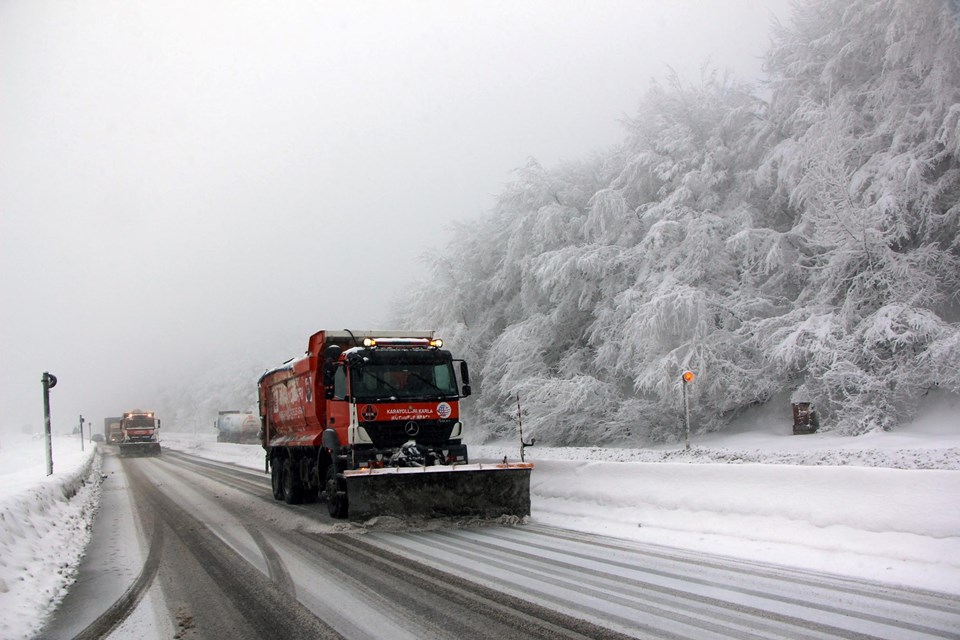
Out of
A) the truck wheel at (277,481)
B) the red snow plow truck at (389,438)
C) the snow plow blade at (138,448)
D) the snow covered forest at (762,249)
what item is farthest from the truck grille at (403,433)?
the snow plow blade at (138,448)

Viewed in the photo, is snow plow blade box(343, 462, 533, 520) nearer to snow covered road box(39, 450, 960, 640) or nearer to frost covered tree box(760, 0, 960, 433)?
snow covered road box(39, 450, 960, 640)

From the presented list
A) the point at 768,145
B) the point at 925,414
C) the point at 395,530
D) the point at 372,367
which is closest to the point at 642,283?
the point at 768,145

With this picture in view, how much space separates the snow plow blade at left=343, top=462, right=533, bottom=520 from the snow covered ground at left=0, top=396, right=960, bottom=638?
1.14 metres

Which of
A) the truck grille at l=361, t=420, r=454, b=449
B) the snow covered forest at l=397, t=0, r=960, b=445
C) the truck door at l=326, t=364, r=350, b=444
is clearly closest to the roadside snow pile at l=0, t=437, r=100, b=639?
the truck door at l=326, t=364, r=350, b=444

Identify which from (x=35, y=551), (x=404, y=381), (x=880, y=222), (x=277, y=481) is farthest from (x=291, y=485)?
(x=880, y=222)

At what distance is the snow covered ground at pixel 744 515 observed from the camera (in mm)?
6738

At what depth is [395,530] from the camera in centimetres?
1074

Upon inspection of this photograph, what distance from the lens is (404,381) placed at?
41.3 ft

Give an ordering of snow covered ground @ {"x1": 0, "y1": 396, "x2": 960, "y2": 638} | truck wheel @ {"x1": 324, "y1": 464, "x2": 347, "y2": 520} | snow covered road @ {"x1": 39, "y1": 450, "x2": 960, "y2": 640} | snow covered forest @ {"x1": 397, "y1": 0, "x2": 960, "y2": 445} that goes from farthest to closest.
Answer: snow covered forest @ {"x1": 397, "y1": 0, "x2": 960, "y2": 445}, truck wheel @ {"x1": 324, "y1": 464, "x2": 347, "y2": 520}, snow covered ground @ {"x1": 0, "y1": 396, "x2": 960, "y2": 638}, snow covered road @ {"x1": 39, "y1": 450, "x2": 960, "y2": 640}

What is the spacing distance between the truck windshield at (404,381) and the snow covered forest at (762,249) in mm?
9758

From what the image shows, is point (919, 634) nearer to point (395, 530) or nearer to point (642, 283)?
point (395, 530)

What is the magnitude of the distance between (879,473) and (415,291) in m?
30.0

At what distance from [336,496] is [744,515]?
6968 millimetres

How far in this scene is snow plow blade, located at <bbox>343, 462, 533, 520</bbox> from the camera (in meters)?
10.9
